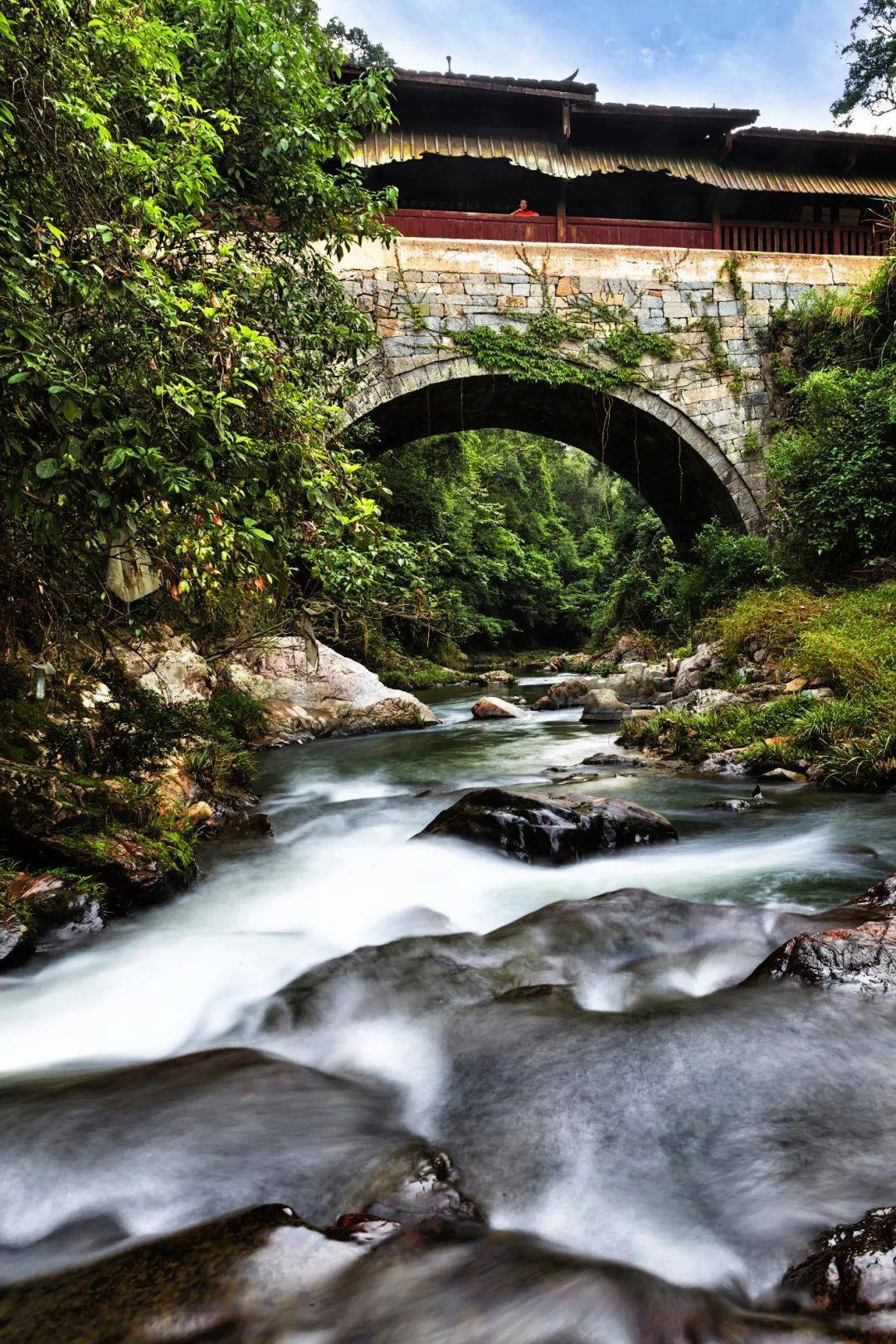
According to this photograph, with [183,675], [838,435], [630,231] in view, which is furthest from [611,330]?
[183,675]

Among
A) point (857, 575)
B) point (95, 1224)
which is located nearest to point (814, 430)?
point (857, 575)

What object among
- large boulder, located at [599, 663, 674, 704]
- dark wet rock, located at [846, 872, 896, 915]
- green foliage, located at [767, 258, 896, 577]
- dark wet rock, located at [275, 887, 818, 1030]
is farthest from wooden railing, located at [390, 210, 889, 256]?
dark wet rock, located at [846, 872, 896, 915]

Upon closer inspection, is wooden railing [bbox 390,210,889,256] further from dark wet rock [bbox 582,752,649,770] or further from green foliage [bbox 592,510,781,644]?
dark wet rock [bbox 582,752,649,770]

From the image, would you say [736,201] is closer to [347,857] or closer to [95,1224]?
[347,857]

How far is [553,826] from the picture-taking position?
4.22 m

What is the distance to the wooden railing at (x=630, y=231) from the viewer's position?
431 inches

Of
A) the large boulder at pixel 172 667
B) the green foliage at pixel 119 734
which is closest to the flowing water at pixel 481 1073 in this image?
the green foliage at pixel 119 734

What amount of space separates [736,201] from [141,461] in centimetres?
1425

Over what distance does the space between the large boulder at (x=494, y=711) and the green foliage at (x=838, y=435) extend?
4.30 meters

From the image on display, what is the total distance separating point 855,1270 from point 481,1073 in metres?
1.09

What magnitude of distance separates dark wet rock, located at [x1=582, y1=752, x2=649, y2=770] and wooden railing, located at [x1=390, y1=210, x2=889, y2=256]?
8049 millimetres

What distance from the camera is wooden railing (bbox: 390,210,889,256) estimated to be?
1094 centimetres

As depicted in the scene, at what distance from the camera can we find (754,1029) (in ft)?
7.25

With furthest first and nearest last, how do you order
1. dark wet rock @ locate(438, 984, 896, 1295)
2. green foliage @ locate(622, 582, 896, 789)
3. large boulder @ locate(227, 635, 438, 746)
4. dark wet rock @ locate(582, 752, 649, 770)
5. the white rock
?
1. large boulder @ locate(227, 635, 438, 746)
2. dark wet rock @ locate(582, 752, 649, 770)
3. the white rock
4. green foliage @ locate(622, 582, 896, 789)
5. dark wet rock @ locate(438, 984, 896, 1295)
